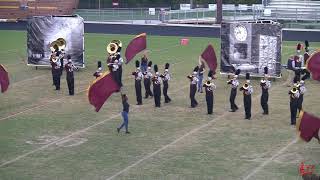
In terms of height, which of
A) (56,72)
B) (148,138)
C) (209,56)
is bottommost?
(148,138)

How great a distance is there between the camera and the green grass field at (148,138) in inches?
560

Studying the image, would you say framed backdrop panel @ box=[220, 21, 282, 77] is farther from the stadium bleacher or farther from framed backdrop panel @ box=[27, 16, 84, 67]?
the stadium bleacher

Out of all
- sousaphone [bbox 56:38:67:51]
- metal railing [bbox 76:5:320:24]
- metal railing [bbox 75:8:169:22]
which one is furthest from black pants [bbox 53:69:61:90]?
metal railing [bbox 75:8:169:22]

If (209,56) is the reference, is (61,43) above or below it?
above

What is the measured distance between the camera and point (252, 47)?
25.9 metres

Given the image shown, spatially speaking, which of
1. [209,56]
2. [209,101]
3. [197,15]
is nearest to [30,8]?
[197,15]

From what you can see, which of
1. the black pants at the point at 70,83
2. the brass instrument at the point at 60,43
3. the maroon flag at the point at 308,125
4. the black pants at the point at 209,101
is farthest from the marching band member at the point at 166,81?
the maroon flag at the point at 308,125

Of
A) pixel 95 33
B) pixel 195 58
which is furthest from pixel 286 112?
pixel 95 33

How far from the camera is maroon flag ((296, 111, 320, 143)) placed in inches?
494

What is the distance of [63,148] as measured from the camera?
1602 centimetres

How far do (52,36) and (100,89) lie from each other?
43.0ft

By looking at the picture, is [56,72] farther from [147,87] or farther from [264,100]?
[264,100]

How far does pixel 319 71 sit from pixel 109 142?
5337 mm

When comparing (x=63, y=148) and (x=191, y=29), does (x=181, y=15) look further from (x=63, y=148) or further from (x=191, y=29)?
(x=63, y=148)
